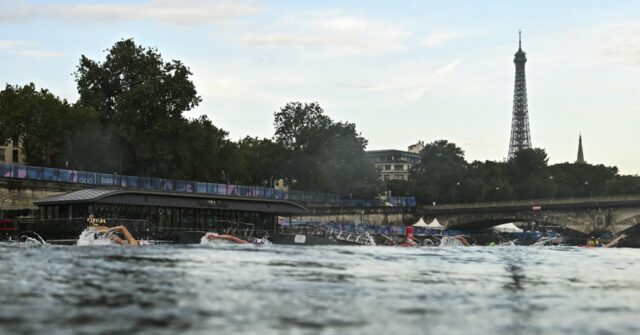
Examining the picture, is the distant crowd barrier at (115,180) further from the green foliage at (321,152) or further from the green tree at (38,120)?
the green foliage at (321,152)

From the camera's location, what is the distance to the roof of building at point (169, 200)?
7156 centimetres

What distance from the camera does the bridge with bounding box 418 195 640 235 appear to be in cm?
11812

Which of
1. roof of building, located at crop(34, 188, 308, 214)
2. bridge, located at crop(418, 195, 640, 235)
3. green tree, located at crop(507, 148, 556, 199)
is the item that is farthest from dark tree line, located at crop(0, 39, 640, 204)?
green tree, located at crop(507, 148, 556, 199)

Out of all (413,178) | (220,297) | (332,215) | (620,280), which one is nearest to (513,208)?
(332,215)

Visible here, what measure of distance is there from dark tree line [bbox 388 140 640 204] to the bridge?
30343 millimetres

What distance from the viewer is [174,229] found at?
72750 mm

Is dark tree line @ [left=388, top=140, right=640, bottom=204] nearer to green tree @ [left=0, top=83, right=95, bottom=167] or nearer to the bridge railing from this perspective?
the bridge railing

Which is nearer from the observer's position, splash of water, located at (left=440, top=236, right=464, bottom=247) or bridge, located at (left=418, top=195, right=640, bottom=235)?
splash of water, located at (left=440, top=236, right=464, bottom=247)

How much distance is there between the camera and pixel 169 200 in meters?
77.9

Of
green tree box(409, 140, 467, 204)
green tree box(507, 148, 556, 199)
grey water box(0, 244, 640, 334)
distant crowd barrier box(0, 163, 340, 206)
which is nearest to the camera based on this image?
grey water box(0, 244, 640, 334)

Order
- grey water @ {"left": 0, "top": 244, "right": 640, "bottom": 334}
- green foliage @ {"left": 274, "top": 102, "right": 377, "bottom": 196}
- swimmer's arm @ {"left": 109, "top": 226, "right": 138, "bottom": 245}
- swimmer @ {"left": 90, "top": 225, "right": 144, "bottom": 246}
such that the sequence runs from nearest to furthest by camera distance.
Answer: grey water @ {"left": 0, "top": 244, "right": 640, "bottom": 334}, swimmer's arm @ {"left": 109, "top": 226, "right": 138, "bottom": 245}, swimmer @ {"left": 90, "top": 225, "right": 144, "bottom": 246}, green foliage @ {"left": 274, "top": 102, "right": 377, "bottom": 196}

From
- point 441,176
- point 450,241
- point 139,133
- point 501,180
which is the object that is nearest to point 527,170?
point 501,180

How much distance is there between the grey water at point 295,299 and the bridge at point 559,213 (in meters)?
89.3

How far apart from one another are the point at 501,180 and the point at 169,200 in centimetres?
11570
